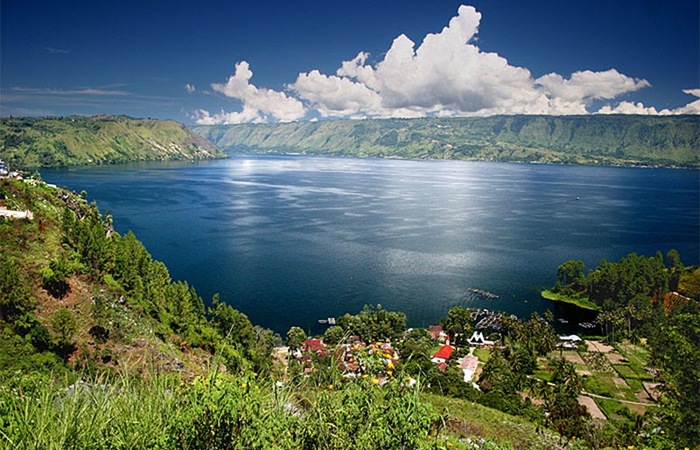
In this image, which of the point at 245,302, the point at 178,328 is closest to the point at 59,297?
the point at 178,328

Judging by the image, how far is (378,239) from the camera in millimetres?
69312

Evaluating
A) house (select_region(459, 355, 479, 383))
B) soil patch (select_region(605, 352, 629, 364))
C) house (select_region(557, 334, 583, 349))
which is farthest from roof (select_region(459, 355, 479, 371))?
soil patch (select_region(605, 352, 629, 364))

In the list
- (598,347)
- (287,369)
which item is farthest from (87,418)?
(598,347)

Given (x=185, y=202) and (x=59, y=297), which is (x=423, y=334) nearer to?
(x=59, y=297)

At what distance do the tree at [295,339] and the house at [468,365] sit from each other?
1223 centimetres

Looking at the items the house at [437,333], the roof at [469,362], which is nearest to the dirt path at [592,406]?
the roof at [469,362]

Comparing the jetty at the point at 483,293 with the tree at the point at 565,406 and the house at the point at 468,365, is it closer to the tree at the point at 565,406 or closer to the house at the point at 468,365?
the house at the point at 468,365

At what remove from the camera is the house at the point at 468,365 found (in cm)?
3244

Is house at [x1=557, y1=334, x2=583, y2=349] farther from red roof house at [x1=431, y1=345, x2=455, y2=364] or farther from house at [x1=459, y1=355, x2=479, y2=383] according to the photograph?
red roof house at [x1=431, y1=345, x2=455, y2=364]

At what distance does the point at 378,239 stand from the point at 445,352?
34500 millimetres

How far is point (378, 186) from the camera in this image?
479ft

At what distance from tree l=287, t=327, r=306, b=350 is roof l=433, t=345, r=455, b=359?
1047 cm

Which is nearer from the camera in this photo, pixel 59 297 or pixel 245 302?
pixel 59 297

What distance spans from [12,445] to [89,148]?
220 metres
